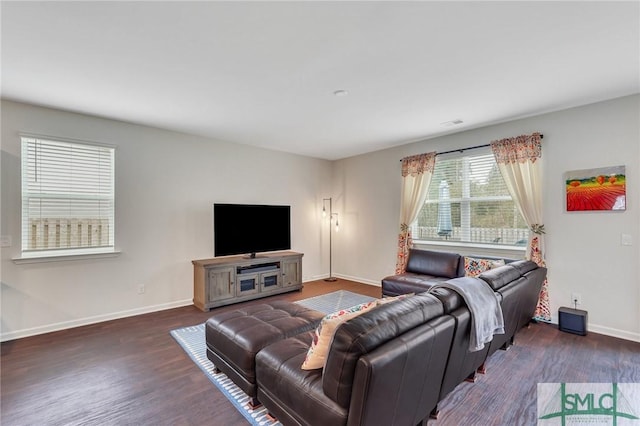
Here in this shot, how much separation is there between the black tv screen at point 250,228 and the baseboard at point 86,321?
100 cm

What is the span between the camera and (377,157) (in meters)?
5.68

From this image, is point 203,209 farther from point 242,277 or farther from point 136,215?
point 242,277

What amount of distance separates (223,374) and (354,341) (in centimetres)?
175

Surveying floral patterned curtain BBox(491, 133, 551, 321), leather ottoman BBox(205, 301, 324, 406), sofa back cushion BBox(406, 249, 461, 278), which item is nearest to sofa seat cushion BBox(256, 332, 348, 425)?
leather ottoman BBox(205, 301, 324, 406)

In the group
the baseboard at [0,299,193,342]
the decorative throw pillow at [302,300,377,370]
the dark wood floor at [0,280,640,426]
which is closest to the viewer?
the decorative throw pillow at [302,300,377,370]

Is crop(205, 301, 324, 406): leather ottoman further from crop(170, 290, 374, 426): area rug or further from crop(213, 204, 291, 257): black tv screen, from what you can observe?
crop(213, 204, 291, 257): black tv screen

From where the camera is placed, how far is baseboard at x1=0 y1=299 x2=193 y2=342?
324cm

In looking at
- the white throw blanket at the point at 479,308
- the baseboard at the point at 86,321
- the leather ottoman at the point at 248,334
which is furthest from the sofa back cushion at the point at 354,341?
the baseboard at the point at 86,321

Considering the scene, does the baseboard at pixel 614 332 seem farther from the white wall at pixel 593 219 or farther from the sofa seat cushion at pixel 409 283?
the sofa seat cushion at pixel 409 283

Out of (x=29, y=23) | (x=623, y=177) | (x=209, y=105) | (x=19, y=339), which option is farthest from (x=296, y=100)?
(x=19, y=339)

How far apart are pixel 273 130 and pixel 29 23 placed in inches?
107

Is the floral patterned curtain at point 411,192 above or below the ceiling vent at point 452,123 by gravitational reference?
below

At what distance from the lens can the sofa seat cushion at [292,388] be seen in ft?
4.61

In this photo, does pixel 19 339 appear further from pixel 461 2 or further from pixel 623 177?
pixel 623 177
